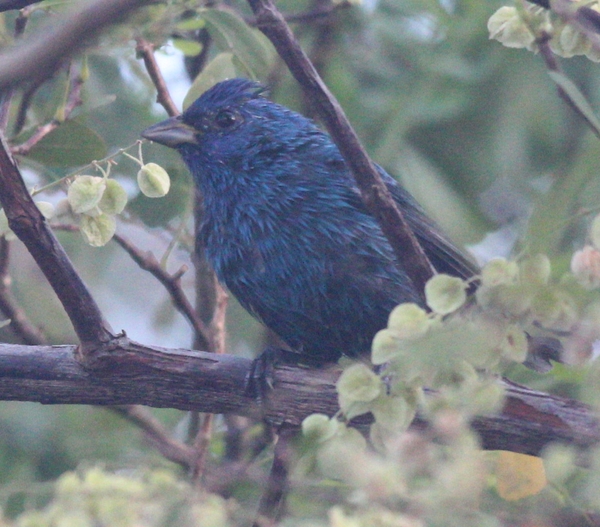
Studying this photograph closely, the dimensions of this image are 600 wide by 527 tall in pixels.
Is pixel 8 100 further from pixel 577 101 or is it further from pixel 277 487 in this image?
pixel 577 101

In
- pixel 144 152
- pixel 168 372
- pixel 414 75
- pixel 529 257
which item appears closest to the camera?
pixel 529 257

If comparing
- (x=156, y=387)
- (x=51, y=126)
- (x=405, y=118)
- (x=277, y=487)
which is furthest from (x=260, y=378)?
(x=405, y=118)

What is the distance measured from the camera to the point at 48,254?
7.21 ft

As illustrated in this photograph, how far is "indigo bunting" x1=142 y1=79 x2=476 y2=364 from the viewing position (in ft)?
10.4

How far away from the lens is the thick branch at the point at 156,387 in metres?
2.45

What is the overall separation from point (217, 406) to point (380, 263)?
2.91 ft

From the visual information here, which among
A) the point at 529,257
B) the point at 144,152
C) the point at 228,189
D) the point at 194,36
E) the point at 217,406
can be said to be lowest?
the point at 217,406

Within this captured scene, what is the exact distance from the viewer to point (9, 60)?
3.38ft

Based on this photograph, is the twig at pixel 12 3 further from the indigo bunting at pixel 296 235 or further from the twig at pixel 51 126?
the indigo bunting at pixel 296 235

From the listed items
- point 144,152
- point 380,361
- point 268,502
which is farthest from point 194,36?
point 380,361

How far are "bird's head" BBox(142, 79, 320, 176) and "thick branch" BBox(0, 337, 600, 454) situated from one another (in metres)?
1.12

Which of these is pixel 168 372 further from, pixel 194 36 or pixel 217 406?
pixel 194 36

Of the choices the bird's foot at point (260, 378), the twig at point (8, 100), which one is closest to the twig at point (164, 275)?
the bird's foot at point (260, 378)

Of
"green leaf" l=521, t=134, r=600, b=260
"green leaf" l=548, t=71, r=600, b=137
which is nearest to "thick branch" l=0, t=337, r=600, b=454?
"green leaf" l=521, t=134, r=600, b=260
